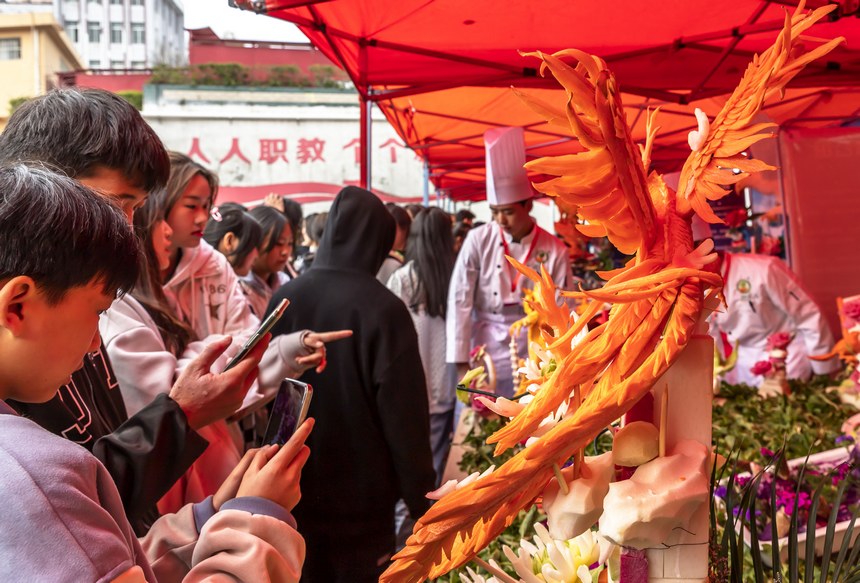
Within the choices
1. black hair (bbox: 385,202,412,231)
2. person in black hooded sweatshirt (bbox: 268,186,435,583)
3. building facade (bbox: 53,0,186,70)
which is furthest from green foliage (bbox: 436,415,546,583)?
building facade (bbox: 53,0,186,70)

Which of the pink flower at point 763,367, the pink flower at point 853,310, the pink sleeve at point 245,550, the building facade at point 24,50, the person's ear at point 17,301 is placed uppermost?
the building facade at point 24,50

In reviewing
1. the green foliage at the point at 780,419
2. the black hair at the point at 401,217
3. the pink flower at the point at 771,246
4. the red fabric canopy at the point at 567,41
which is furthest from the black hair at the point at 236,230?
the pink flower at the point at 771,246

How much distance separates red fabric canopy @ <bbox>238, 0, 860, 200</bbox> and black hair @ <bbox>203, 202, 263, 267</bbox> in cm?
85

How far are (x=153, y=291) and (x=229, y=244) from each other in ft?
5.00

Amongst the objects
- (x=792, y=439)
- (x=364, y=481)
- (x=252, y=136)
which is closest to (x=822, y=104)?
(x=792, y=439)

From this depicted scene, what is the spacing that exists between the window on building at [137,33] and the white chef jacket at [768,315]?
119 ft

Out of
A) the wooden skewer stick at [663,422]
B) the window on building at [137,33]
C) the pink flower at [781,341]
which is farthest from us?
the window on building at [137,33]

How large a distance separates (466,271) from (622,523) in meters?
3.52

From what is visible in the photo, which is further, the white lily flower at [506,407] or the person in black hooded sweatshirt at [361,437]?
the person in black hooded sweatshirt at [361,437]

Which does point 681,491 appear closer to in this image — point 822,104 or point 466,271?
point 466,271

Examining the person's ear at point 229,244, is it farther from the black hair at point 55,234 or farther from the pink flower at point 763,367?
the black hair at point 55,234

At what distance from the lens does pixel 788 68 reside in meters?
0.88

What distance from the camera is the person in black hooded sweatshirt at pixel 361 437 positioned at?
235 cm

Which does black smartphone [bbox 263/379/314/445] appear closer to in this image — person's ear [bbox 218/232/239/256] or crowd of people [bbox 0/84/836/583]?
crowd of people [bbox 0/84/836/583]
